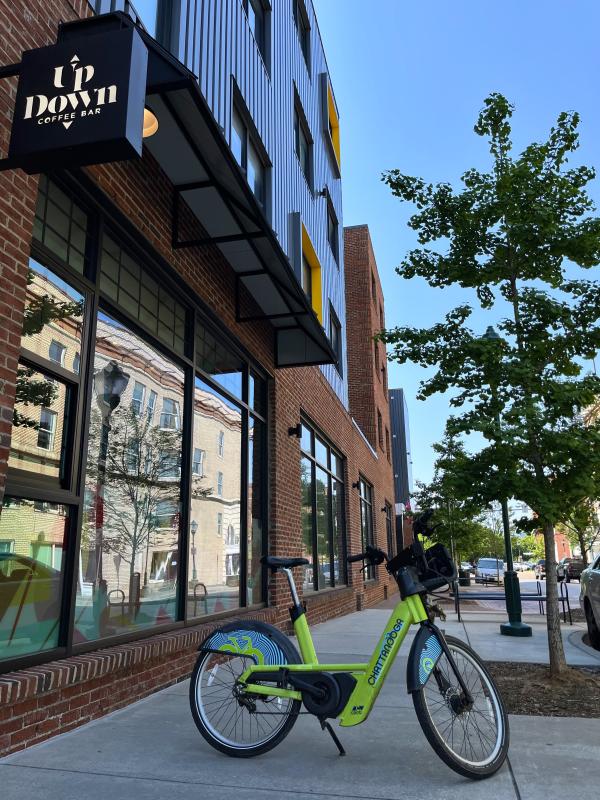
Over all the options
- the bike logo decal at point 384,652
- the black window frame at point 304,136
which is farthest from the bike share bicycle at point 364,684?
the black window frame at point 304,136

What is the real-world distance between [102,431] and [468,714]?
3.34 metres

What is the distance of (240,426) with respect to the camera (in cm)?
822

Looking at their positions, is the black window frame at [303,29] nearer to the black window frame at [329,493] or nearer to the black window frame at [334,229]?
the black window frame at [334,229]

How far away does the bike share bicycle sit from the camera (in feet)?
10.5

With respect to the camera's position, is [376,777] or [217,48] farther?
[217,48]

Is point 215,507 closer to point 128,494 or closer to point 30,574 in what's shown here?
point 128,494

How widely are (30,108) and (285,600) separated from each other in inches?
287

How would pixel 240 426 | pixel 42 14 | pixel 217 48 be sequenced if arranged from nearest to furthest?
pixel 42 14 < pixel 217 48 < pixel 240 426

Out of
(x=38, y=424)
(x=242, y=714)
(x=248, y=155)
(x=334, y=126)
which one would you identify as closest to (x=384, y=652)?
(x=242, y=714)

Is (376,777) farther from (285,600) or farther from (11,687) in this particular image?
(285,600)

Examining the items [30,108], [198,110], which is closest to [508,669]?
[198,110]

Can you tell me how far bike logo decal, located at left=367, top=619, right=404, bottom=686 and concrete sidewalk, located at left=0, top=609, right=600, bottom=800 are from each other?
0.50 m

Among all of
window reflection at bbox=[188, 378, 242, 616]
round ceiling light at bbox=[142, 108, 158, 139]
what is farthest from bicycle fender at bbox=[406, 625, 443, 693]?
round ceiling light at bbox=[142, 108, 158, 139]

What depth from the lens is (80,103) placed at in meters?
3.33
